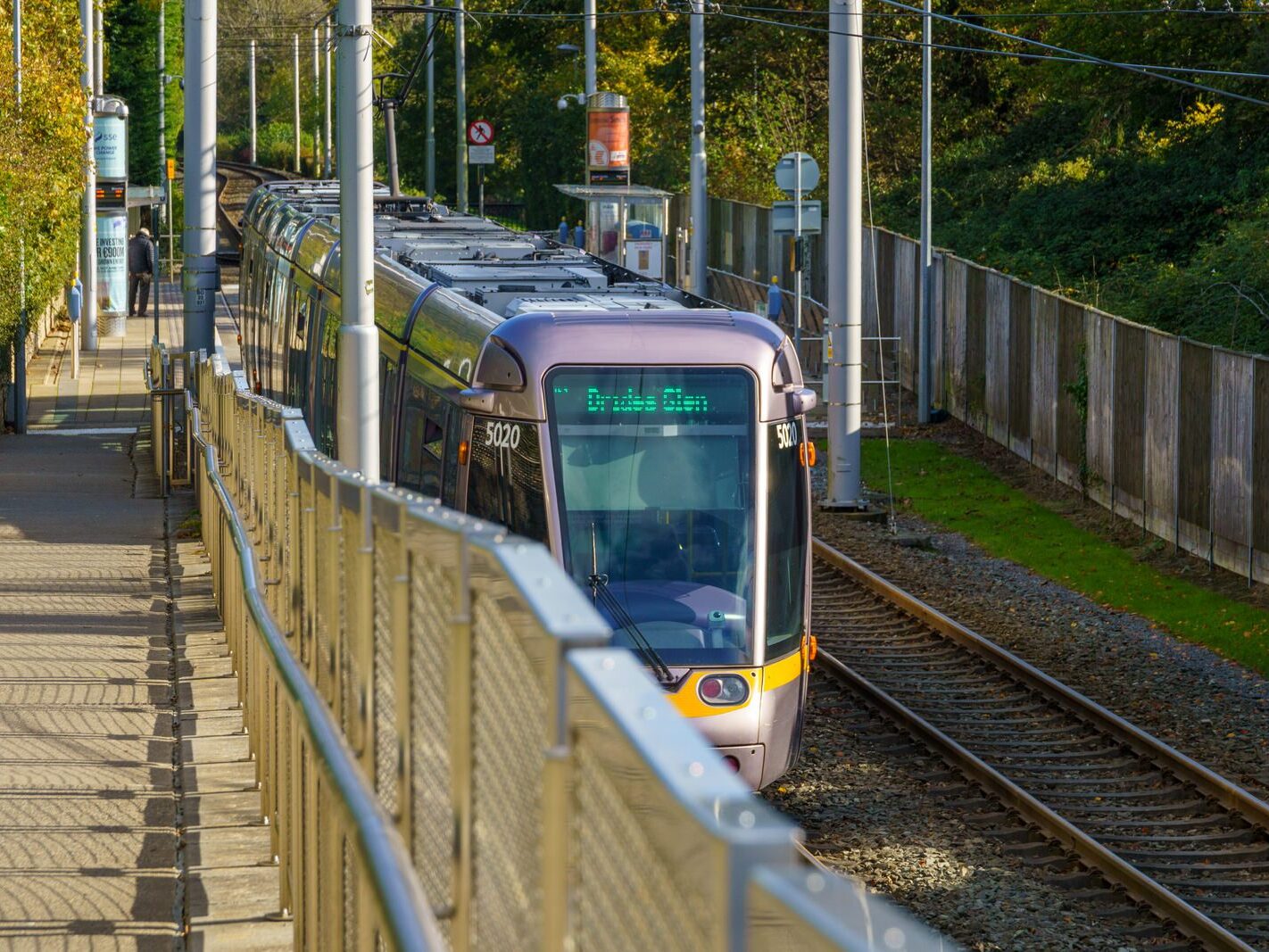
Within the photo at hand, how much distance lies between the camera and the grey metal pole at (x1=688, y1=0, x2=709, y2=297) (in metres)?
35.4

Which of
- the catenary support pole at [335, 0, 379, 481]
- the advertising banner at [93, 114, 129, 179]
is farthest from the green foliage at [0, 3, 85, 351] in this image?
the catenary support pole at [335, 0, 379, 481]

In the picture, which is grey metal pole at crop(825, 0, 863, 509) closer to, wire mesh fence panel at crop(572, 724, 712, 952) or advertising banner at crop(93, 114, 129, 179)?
wire mesh fence panel at crop(572, 724, 712, 952)

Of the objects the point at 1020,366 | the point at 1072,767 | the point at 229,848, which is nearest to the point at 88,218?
the point at 1020,366

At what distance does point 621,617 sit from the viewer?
1033 centimetres

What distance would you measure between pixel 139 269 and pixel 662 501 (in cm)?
3925

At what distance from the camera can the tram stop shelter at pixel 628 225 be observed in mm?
35750

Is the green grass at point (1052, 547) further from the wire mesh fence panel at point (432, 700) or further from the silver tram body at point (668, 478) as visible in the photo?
the wire mesh fence panel at point (432, 700)

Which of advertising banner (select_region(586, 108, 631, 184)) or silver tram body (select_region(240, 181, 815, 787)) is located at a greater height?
advertising banner (select_region(586, 108, 631, 184))

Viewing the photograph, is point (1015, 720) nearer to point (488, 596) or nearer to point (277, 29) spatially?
point (488, 596)

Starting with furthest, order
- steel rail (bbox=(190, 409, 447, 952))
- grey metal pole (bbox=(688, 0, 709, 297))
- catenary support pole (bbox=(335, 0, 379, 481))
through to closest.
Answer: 1. grey metal pole (bbox=(688, 0, 709, 297))
2. catenary support pole (bbox=(335, 0, 379, 481))
3. steel rail (bbox=(190, 409, 447, 952))

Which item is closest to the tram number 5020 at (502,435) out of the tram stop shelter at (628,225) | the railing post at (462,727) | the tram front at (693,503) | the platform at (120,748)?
the tram front at (693,503)

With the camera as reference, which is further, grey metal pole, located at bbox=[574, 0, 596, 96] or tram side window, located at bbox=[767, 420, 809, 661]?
grey metal pole, located at bbox=[574, 0, 596, 96]

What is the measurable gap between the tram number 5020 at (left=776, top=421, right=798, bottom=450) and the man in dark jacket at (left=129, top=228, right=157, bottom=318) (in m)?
36.2

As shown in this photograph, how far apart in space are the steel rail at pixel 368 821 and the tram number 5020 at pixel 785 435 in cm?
376
